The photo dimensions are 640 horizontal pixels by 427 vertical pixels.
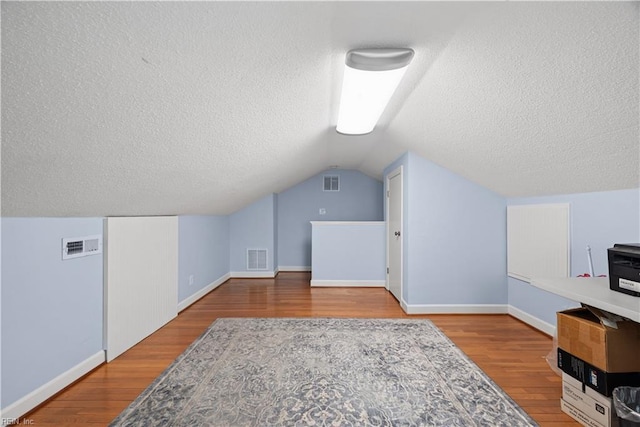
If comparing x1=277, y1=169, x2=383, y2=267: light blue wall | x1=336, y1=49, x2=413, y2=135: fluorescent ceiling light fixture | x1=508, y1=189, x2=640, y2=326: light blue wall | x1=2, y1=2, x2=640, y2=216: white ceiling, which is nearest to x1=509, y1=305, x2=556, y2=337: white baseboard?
x1=508, y1=189, x2=640, y2=326: light blue wall

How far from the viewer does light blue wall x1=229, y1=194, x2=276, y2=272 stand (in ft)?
19.7

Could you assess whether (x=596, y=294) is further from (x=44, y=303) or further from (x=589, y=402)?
(x=44, y=303)

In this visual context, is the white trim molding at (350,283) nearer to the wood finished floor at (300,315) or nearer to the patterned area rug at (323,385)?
the wood finished floor at (300,315)

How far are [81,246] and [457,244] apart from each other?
3.58 m

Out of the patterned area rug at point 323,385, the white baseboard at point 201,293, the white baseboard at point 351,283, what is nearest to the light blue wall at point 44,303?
the patterned area rug at point 323,385

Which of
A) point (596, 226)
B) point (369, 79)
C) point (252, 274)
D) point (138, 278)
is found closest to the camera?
point (369, 79)

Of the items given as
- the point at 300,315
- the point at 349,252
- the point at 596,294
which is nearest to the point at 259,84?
the point at 596,294

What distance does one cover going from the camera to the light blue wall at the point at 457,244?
3.70 metres

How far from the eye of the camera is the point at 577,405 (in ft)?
5.82

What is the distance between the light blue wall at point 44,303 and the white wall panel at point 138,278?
0.36 ft

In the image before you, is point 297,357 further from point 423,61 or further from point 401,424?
point 423,61

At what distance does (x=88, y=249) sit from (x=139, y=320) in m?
0.90

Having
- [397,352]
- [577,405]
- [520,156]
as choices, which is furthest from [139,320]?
[520,156]

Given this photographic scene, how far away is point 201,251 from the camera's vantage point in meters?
4.52
